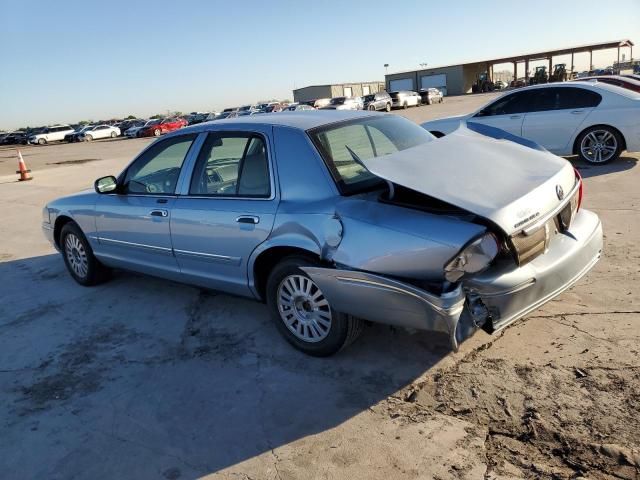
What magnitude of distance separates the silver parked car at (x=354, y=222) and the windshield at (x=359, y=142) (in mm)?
12

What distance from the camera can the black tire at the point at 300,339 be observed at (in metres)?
3.48

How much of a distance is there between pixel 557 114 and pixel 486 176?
6884 millimetres

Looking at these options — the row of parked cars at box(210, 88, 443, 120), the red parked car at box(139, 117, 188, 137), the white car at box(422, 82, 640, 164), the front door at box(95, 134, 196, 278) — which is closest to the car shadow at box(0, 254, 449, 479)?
the front door at box(95, 134, 196, 278)

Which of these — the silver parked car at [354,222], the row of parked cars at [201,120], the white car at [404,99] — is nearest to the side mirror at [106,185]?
the silver parked car at [354,222]

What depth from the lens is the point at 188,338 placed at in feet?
13.9

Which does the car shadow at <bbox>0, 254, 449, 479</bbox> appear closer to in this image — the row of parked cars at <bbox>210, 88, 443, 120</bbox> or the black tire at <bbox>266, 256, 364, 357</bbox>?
the black tire at <bbox>266, 256, 364, 357</bbox>

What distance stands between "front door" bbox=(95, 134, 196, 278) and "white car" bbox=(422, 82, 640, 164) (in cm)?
555

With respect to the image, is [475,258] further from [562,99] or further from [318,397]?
[562,99]

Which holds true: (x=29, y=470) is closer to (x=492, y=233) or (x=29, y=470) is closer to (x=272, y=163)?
(x=272, y=163)

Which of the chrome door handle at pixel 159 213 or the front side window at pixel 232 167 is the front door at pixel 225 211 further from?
the chrome door handle at pixel 159 213

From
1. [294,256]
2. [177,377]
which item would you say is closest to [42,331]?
[177,377]

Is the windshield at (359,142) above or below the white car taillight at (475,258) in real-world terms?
above

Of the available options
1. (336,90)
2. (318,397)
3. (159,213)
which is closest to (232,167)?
(159,213)

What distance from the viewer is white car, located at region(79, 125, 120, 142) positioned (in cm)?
4791
